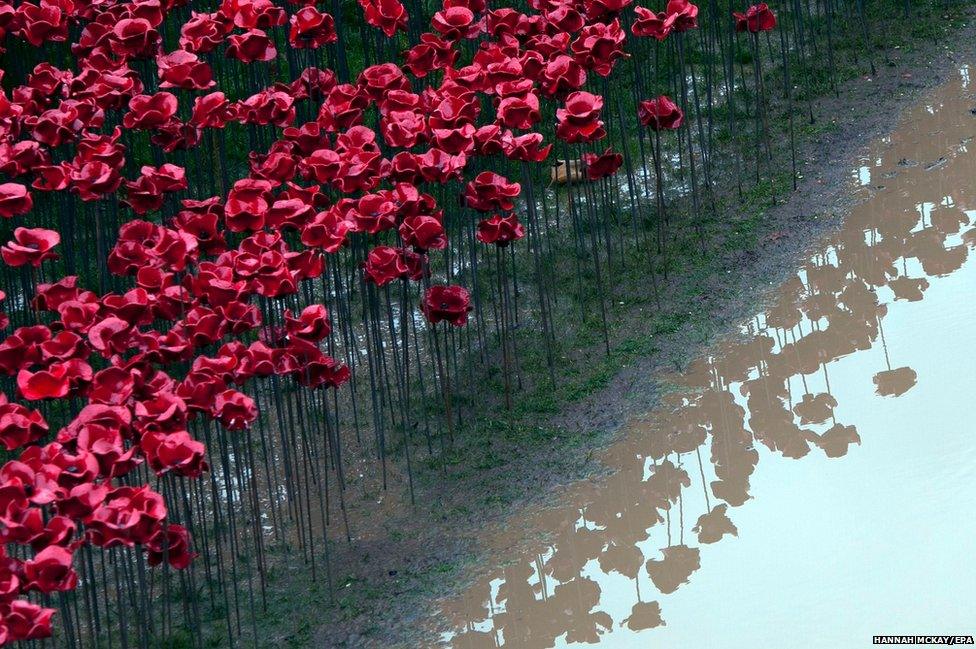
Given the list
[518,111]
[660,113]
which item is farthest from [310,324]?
[660,113]

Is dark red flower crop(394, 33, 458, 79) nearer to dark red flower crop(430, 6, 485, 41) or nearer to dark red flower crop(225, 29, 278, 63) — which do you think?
dark red flower crop(430, 6, 485, 41)

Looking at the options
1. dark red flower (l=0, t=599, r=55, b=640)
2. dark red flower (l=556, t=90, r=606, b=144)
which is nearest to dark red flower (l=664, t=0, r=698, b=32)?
dark red flower (l=556, t=90, r=606, b=144)

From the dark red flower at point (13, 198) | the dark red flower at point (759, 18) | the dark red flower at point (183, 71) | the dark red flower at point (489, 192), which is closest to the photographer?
the dark red flower at point (13, 198)

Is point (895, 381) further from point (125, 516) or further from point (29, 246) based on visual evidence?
point (29, 246)

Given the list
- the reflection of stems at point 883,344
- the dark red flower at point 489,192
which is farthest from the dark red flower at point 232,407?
the reflection of stems at point 883,344

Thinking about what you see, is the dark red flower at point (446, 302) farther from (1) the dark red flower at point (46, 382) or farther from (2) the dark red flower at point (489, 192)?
(1) the dark red flower at point (46, 382)

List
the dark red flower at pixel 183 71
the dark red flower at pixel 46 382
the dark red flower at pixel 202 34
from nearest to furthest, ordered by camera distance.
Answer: the dark red flower at pixel 46 382 < the dark red flower at pixel 183 71 < the dark red flower at pixel 202 34
